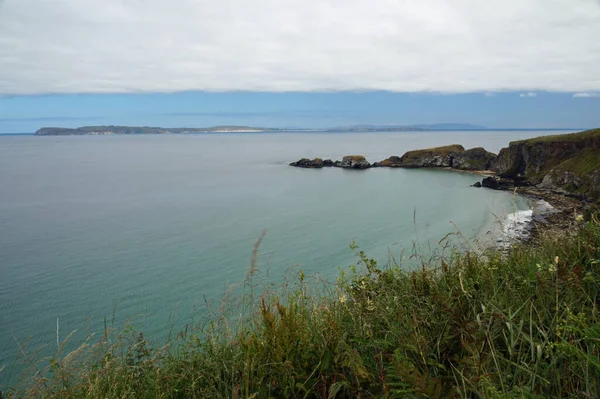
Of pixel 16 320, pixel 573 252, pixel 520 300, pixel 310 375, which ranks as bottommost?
pixel 16 320

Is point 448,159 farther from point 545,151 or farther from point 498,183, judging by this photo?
point 498,183

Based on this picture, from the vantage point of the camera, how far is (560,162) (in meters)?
56.2

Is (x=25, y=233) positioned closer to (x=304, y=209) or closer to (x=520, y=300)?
(x=304, y=209)

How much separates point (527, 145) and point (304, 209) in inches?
1681

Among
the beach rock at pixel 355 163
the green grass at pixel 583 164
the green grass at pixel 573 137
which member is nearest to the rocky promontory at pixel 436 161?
the beach rock at pixel 355 163

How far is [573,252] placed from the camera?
15.8ft

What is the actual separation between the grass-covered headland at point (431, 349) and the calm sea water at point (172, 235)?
5205 millimetres

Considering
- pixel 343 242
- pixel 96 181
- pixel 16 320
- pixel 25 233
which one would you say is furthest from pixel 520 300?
pixel 96 181

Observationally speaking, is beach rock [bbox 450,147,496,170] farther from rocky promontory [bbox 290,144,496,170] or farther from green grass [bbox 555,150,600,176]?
green grass [bbox 555,150,600,176]

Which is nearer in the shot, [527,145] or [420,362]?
[420,362]

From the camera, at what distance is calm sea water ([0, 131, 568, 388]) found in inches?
698

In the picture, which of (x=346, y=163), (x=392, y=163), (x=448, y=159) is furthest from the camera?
(x=392, y=163)

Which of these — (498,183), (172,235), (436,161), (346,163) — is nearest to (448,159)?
(436,161)

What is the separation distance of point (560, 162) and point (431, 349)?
63.7m
